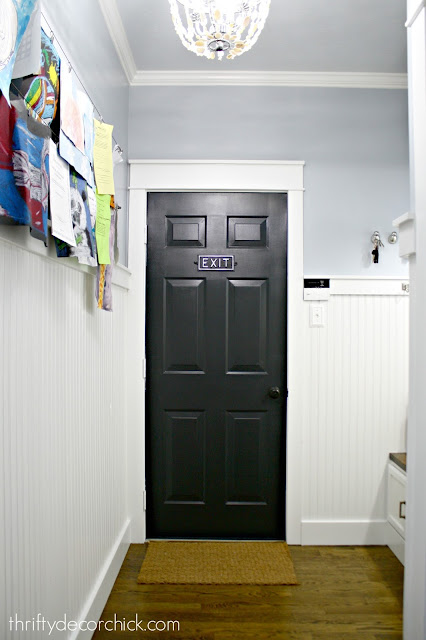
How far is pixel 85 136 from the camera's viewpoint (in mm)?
1645

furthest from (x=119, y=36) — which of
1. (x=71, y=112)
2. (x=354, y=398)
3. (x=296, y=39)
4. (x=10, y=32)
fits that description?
(x=354, y=398)

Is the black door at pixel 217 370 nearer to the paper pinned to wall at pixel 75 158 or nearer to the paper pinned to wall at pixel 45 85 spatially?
the paper pinned to wall at pixel 75 158

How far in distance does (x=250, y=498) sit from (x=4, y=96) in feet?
8.09

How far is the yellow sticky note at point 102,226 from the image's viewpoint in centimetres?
180

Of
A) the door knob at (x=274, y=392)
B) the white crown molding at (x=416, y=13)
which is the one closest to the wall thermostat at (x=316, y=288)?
the door knob at (x=274, y=392)

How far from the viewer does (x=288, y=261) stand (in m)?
2.76

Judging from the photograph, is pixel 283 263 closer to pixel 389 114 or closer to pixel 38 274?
pixel 389 114

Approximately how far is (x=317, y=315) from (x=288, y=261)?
365mm

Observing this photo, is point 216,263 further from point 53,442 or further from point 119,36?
point 53,442

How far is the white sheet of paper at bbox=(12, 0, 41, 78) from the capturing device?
1040 mm

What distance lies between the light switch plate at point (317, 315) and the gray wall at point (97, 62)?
1147 mm

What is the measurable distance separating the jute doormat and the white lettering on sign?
63.6 inches

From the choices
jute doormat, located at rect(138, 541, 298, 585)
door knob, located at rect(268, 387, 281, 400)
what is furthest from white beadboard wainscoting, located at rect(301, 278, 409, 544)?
jute doormat, located at rect(138, 541, 298, 585)

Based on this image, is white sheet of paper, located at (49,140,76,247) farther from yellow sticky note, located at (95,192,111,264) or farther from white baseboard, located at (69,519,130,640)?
white baseboard, located at (69,519,130,640)
